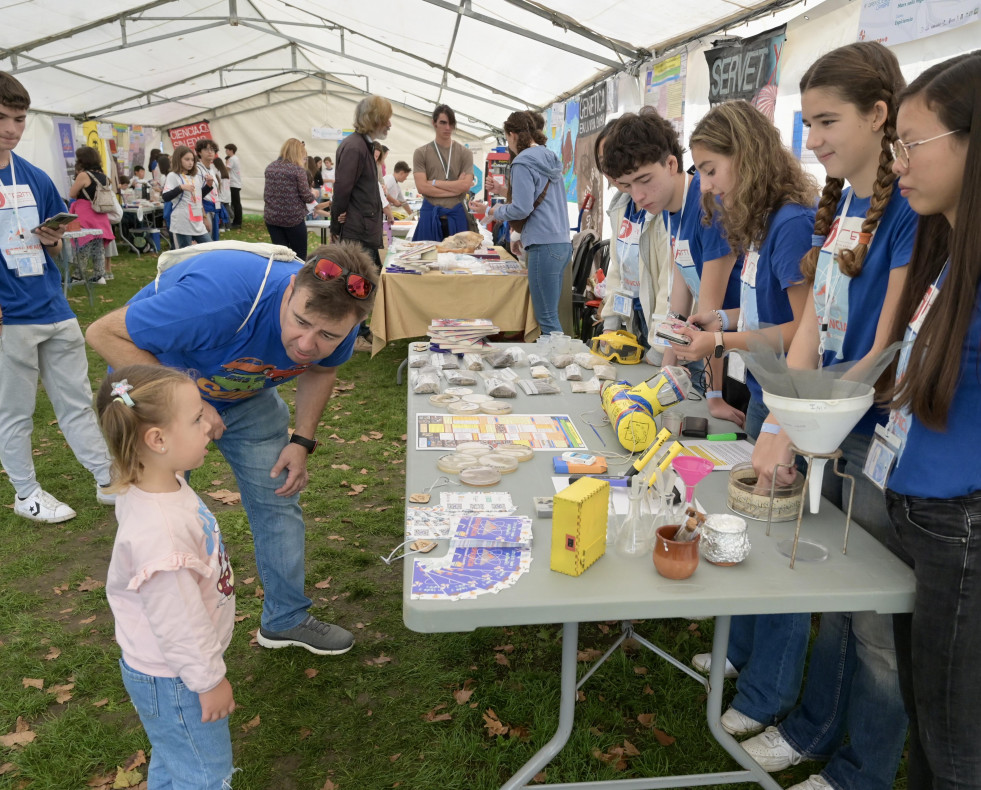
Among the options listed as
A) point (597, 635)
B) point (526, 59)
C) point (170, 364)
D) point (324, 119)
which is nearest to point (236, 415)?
point (170, 364)

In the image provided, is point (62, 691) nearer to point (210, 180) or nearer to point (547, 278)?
point (547, 278)

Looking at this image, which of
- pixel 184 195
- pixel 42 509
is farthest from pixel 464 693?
pixel 184 195

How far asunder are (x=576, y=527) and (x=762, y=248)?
1105mm

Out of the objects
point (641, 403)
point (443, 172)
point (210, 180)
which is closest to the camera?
point (641, 403)

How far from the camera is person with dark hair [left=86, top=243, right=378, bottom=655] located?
5.75 ft

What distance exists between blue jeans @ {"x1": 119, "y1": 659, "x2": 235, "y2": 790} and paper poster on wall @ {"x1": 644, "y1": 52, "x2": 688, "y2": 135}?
14.6 feet

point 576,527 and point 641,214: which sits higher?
point 641,214

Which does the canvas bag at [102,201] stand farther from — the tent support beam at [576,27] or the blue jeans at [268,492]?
the blue jeans at [268,492]

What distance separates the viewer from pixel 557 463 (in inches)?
74.5

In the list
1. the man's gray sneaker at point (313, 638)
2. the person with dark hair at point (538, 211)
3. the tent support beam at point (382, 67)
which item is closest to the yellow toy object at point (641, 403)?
the man's gray sneaker at point (313, 638)

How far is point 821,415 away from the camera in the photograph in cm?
131

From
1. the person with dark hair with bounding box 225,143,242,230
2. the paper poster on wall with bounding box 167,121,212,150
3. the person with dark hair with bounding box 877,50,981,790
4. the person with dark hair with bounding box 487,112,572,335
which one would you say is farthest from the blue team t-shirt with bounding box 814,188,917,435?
the paper poster on wall with bounding box 167,121,212,150

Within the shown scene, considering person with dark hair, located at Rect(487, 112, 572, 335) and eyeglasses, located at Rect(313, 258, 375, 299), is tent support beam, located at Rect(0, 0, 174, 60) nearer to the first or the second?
person with dark hair, located at Rect(487, 112, 572, 335)

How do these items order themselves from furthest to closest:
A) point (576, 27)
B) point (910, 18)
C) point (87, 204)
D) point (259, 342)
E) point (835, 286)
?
1. point (87, 204)
2. point (576, 27)
3. point (910, 18)
4. point (259, 342)
5. point (835, 286)
